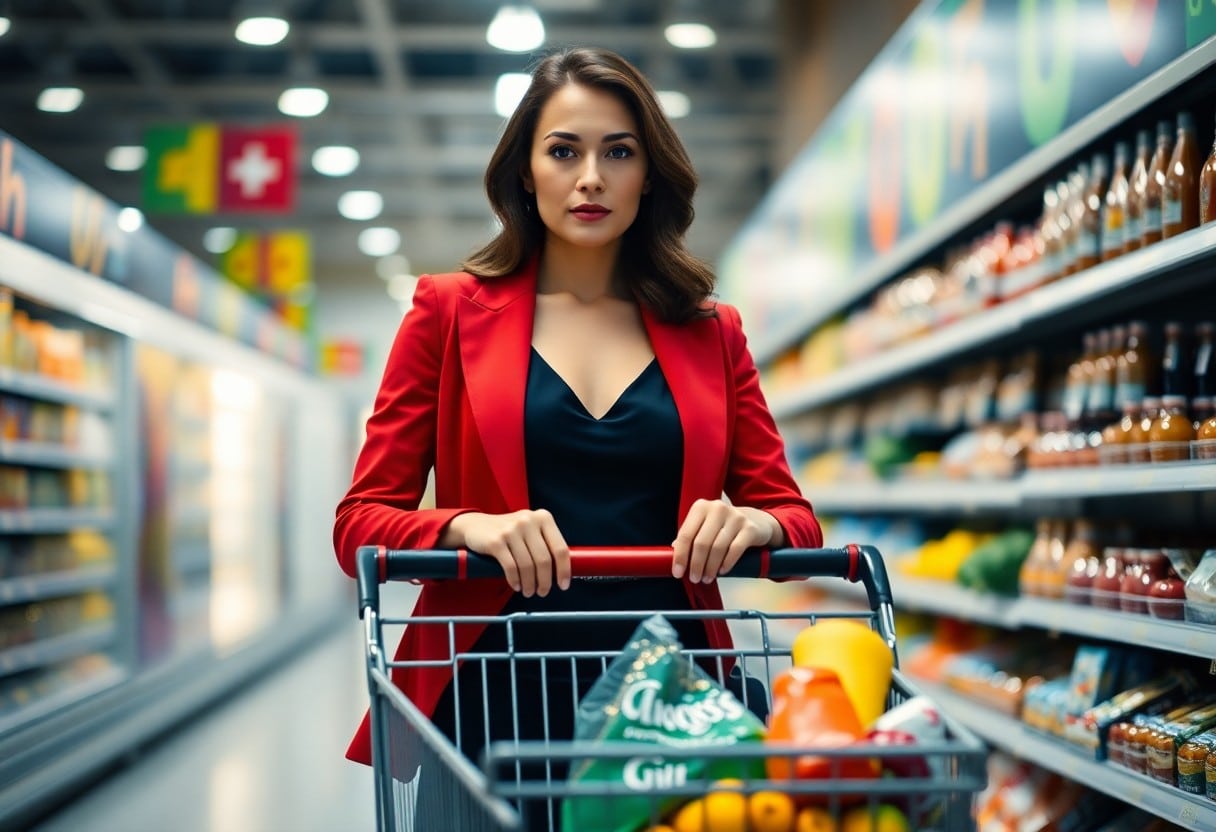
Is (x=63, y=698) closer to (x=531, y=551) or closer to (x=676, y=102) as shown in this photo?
(x=531, y=551)

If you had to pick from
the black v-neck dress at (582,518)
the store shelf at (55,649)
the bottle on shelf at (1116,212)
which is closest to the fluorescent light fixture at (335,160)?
the store shelf at (55,649)

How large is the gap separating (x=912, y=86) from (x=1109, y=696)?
8.02 ft

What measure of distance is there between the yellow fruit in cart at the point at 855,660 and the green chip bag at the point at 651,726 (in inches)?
4.2

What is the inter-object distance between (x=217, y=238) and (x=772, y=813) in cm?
1614

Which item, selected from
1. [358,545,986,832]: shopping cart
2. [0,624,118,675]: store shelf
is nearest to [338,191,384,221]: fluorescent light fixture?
[0,624,118,675]: store shelf

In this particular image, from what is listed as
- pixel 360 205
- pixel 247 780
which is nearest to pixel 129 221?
pixel 247 780

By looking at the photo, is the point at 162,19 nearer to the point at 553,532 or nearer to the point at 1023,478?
the point at 1023,478

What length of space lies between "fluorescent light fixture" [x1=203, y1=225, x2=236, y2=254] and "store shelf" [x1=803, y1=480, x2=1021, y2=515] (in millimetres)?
11320

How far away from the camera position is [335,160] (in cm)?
1251

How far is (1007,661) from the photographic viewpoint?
3605mm

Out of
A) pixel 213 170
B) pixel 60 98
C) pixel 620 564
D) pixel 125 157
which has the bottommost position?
pixel 620 564

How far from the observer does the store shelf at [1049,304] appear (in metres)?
2.38

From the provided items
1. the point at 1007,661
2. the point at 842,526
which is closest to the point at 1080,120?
the point at 1007,661

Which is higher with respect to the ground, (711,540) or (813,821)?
(711,540)
